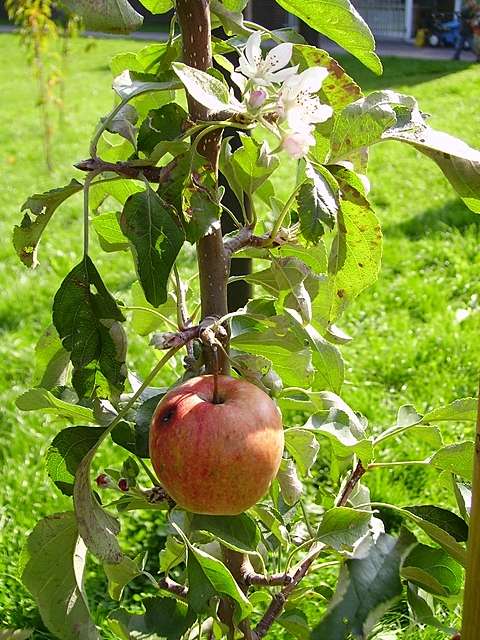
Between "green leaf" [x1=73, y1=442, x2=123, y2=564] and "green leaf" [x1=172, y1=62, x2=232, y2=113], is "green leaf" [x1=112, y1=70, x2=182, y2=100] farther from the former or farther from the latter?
"green leaf" [x1=73, y1=442, x2=123, y2=564]

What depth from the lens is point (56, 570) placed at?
1097mm

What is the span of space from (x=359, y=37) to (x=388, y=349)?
1.95m

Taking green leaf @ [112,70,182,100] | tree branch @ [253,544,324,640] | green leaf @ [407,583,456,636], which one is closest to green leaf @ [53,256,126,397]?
green leaf @ [112,70,182,100]

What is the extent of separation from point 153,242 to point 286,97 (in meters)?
0.19

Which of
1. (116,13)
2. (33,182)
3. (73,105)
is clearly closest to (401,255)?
(33,182)

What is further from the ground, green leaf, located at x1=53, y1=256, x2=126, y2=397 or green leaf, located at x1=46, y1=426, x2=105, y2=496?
green leaf, located at x1=53, y1=256, x2=126, y2=397

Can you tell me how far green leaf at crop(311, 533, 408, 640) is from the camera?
2.53ft

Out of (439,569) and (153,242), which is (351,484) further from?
(153,242)

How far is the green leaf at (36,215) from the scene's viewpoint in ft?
3.11

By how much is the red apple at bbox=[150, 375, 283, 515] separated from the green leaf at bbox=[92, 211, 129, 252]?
0.29 metres

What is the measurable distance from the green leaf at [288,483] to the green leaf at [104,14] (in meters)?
0.57

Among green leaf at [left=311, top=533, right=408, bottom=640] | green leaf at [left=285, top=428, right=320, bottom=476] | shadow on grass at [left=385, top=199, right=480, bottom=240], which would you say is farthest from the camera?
shadow on grass at [left=385, top=199, right=480, bottom=240]

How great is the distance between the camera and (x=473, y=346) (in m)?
2.78

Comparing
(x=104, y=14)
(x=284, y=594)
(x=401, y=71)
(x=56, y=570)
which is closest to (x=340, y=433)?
(x=284, y=594)
